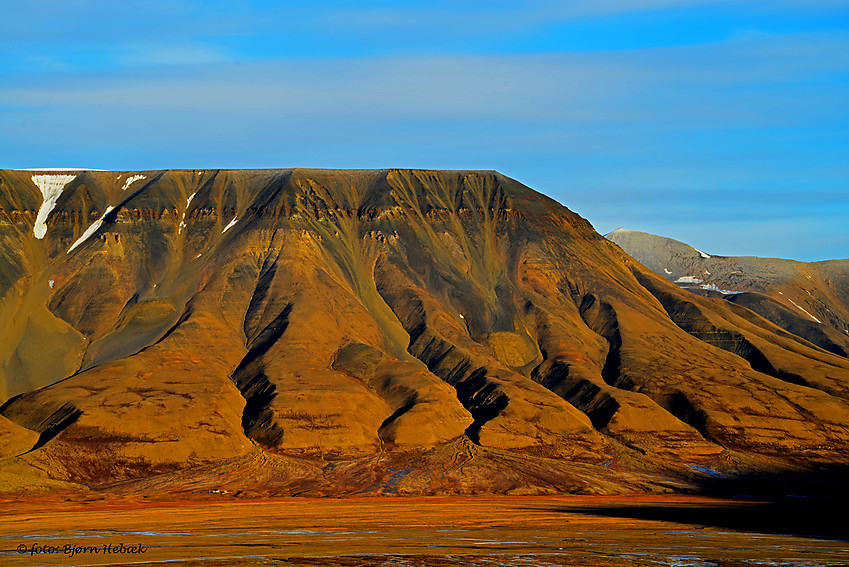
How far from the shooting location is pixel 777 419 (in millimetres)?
165250

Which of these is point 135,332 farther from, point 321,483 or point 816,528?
point 816,528

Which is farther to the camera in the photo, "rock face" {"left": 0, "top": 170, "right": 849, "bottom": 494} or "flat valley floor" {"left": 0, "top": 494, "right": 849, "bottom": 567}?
"rock face" {"left": 0, "top": 170, "right": 849, "bottom": 494}

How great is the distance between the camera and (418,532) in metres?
88.4

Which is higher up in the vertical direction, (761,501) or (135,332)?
(135,332)

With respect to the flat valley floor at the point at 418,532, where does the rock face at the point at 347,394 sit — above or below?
above

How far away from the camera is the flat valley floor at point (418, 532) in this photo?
70.6 meters

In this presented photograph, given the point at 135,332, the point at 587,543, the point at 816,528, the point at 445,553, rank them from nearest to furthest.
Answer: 1. the point at 445,553
2. the point at 587,543
3. the point at 816,528
4. the point at 135,332

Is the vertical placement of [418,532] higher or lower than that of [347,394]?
lower

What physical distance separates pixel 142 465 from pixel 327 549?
6961 centimetres

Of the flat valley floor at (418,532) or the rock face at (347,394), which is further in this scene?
the rock face at (347,394)

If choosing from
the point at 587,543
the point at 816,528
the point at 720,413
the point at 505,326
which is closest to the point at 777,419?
the point at 720,413

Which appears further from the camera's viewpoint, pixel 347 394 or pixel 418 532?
pixel 347 394

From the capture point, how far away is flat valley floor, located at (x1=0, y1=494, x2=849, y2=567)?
7056cm

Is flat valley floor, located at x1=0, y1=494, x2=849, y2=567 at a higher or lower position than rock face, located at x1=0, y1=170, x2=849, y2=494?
lower
